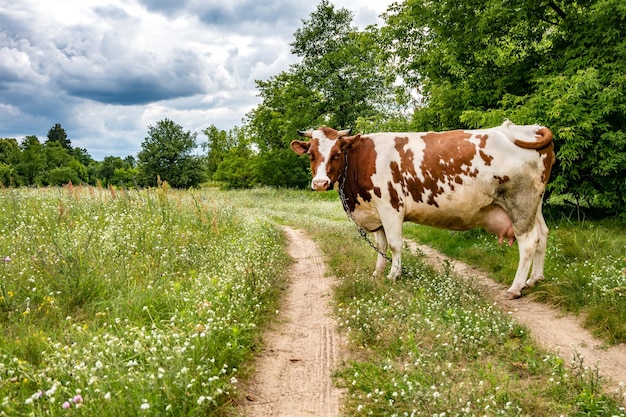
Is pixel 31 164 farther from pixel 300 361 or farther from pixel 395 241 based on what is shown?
pixel 300 361

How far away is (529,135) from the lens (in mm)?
6688

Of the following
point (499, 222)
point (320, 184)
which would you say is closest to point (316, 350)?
point (320, 184)

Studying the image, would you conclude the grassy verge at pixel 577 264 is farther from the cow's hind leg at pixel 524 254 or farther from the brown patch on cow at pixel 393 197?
the brown patch on cow at pixel 393 197

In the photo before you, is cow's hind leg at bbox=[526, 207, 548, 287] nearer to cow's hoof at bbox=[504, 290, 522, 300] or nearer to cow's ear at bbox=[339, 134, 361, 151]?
cow's hoof at bbox=[504, 290, 522, 300]

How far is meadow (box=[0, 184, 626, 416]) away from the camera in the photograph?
3.48 m

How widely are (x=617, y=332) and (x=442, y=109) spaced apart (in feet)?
30.7

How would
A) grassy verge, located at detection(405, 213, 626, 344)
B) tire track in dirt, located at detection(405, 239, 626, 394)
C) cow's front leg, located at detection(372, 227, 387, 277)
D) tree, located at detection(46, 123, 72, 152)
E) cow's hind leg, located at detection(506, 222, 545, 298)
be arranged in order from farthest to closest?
tree, located at detection(46, 123, 72, 152)
cow's front leg, located at detection(372, 227, 387, 277)
cow's hind leg, located at detection(506, 222, 545, 298)
grassy verge, located at detection(405, 213, 626, 344)
tire track in dirt, located at detection(405, 239, 626, 394)

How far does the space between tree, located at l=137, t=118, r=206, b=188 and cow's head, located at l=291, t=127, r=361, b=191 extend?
152 ft

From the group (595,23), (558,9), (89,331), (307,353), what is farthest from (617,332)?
(558,9)

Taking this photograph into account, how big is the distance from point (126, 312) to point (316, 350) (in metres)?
2.43

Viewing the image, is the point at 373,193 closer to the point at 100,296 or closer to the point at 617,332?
the point at 617,332

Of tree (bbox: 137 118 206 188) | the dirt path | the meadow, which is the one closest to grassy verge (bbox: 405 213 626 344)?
the meadow

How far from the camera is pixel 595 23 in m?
10.3

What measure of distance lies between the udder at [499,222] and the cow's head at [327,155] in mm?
2655
